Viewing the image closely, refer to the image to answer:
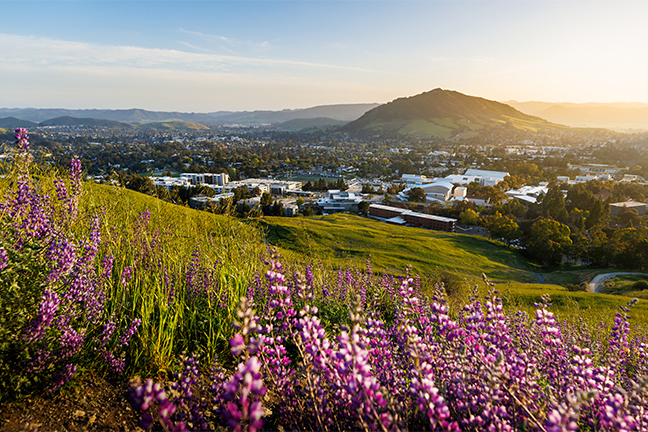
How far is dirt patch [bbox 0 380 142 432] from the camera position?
8.31 ft

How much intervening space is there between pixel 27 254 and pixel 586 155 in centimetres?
18857

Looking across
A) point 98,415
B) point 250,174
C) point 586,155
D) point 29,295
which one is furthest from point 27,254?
point 586,155

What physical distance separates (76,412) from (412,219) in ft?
182

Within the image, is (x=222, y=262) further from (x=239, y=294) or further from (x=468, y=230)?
(x=468, y=230)

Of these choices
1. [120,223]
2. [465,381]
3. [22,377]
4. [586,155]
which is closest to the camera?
[465,381]

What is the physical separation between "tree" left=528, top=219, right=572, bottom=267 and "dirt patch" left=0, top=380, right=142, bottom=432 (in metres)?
44.9

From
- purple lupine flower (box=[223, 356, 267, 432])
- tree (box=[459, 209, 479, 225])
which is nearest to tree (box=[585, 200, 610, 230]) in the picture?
tree (box=[459, 209, 479, 225])

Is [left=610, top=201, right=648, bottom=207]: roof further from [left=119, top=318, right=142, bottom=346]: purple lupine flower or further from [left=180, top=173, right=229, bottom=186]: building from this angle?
[left=180, top=173, right=229, bottom=186]: building

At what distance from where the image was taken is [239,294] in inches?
163

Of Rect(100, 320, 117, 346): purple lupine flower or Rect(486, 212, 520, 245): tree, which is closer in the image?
Rect(100, 320, 117, 346): purple lupine flower

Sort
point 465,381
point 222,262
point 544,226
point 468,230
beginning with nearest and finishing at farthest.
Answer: point 465,381
point 222,262
point 544,226
point 468,230

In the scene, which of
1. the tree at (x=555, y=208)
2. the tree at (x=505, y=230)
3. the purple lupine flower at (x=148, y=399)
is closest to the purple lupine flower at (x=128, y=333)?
the purple lupine flower at (x=148, y=399)

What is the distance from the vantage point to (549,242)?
1501 inches

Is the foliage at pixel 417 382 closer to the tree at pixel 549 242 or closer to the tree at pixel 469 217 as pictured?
the tree at pixel 549 242
